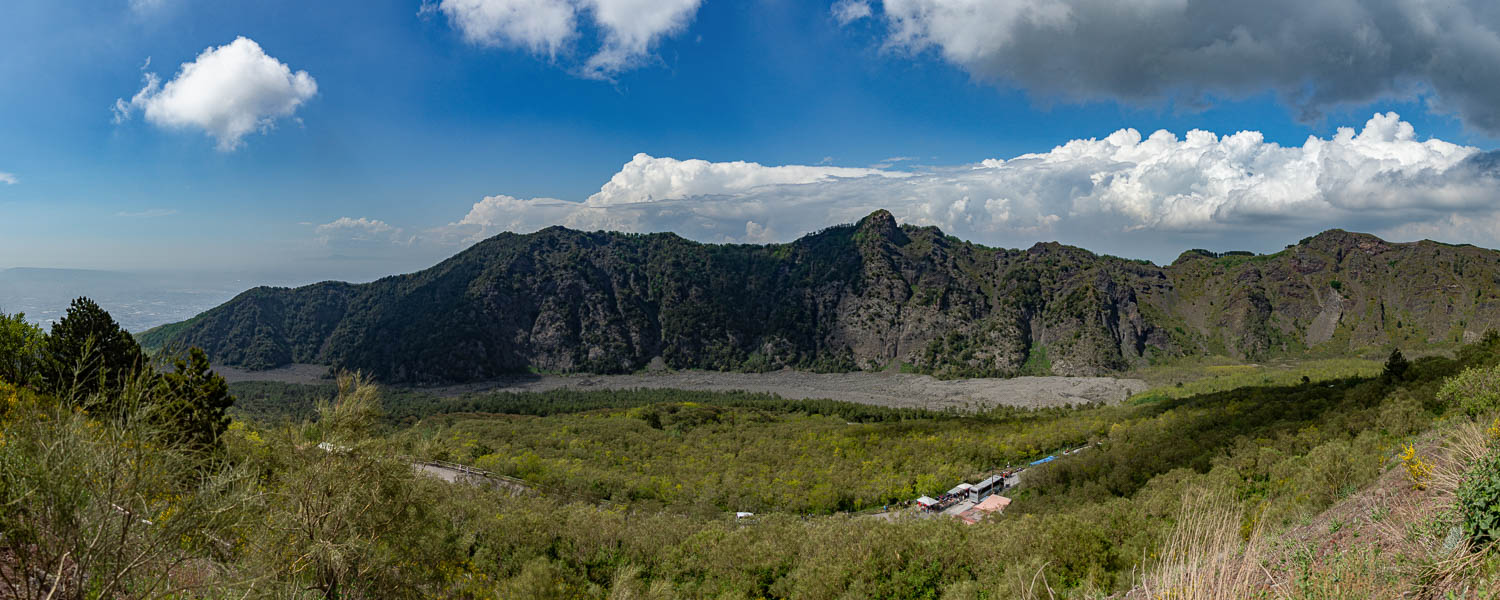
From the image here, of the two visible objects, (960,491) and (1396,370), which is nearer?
(960,491)

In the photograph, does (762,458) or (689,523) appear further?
(762,458)

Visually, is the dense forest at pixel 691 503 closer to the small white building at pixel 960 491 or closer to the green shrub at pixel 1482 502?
the green shrub at pixel 1482 502

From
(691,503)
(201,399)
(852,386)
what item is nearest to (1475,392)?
(691,503)

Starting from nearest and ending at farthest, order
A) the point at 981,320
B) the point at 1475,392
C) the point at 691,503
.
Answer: the point at 1475,392
the point at 691,503
the point at 981,320

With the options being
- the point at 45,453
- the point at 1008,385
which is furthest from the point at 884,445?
the point at 1008,385

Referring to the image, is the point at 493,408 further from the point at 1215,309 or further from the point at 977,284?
the point at 1215,309

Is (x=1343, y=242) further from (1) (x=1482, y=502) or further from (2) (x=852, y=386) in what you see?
(1) (x=1482, y=502)
